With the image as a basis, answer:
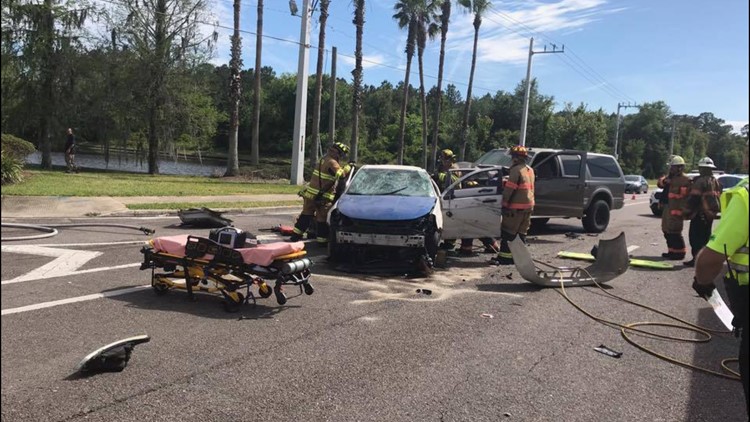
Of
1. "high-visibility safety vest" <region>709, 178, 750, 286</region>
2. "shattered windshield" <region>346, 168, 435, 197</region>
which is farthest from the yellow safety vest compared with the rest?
"shattered windshield" <region>346, 168, 435, 197</region>

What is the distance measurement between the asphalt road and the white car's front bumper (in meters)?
0.51

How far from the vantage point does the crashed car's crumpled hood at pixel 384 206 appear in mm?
7910

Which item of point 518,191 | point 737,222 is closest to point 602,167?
point 518,191

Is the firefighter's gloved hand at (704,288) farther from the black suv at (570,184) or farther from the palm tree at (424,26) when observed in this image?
the palm tree at (424,26)

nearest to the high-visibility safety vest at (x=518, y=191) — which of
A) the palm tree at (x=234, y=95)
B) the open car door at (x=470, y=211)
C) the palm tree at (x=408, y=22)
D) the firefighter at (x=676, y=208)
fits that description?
the open car door at (x=470, y=211)

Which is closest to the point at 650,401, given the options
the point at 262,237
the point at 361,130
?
the point at 262,237

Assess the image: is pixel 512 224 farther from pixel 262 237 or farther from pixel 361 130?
pixel 361 130

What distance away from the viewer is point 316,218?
9961mm

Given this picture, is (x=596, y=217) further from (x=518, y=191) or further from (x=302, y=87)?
(x=302, y=87)

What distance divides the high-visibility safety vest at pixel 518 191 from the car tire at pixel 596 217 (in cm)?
616

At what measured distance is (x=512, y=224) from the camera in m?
9.09

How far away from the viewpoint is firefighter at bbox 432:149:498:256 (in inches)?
408

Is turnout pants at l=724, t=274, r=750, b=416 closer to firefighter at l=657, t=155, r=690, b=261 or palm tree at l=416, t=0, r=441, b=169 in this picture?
firefighter at l=657, t=155, r=690, b=261

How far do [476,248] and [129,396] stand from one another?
26.9 feet
